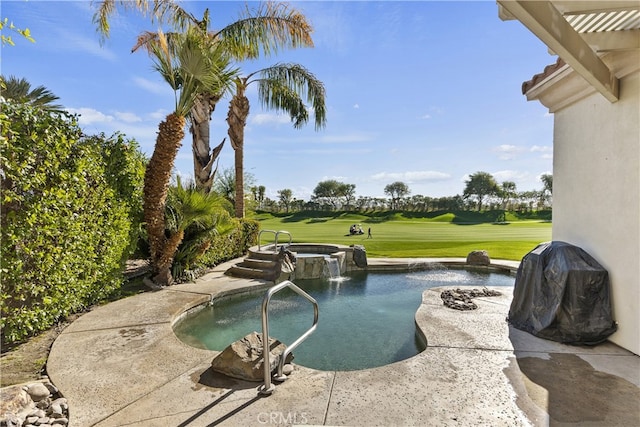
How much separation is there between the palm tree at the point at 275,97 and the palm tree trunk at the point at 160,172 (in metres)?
5.95

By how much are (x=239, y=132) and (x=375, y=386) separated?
1119 cm

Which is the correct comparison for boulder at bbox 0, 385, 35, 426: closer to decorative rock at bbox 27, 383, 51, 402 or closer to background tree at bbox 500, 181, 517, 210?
decorative rock at bbox 27, 383, 51, 402

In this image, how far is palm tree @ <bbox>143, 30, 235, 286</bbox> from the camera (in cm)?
556

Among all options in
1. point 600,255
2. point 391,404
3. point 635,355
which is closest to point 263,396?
point 391,404

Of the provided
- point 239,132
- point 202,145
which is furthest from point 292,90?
point 202,145

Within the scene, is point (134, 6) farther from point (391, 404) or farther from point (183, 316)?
point (391, 404)

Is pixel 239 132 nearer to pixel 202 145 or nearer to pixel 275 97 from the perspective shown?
pixel 275 97

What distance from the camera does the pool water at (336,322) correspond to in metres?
3.69

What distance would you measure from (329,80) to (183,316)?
10.6 meters

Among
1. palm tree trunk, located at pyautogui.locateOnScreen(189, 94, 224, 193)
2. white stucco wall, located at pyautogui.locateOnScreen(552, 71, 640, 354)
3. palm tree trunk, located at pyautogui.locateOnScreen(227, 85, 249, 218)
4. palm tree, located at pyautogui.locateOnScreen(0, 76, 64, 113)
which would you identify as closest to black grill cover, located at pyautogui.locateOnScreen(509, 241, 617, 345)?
white stucco wall, located at pyautogui.locateOnScreen(552, 71, 640, 354)

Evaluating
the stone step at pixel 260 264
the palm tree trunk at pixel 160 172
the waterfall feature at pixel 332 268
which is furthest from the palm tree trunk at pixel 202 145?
the waterfall feature at pixel 332 268

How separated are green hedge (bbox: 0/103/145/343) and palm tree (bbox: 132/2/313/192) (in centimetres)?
455

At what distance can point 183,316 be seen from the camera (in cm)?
492

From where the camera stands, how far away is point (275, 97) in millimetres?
12062
